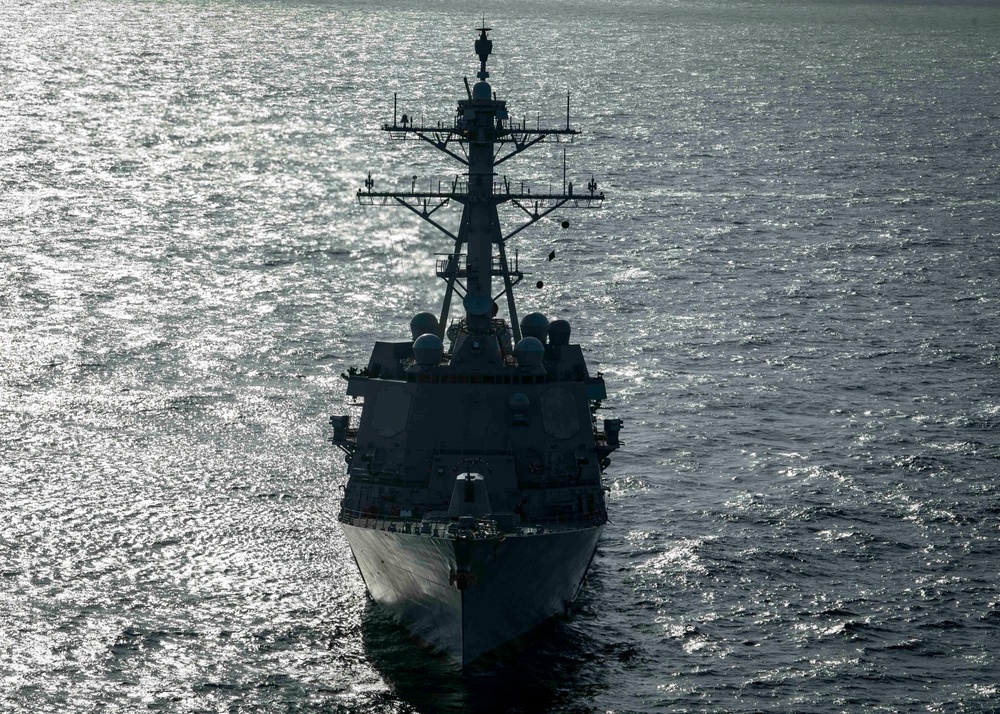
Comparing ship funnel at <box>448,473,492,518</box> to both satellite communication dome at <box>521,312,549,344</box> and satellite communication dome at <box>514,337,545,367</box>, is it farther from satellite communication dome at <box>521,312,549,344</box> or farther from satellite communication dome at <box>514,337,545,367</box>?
satellite communication dome at <box>521,312,549,344</box>

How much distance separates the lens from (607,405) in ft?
243

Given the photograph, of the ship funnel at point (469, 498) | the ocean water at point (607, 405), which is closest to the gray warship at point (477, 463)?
the ship funnel at point (469, 498)

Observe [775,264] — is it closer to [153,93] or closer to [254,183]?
[254,183]

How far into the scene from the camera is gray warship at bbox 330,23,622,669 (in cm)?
4962

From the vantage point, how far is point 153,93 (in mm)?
171500

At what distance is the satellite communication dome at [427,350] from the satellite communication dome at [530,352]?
306cm

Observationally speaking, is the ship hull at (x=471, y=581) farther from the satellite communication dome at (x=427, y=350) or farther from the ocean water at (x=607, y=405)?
the satellite communication dome at (x=427, y=350)

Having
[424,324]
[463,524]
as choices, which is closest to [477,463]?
[463,524]

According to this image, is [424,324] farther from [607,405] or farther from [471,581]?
[607,405]

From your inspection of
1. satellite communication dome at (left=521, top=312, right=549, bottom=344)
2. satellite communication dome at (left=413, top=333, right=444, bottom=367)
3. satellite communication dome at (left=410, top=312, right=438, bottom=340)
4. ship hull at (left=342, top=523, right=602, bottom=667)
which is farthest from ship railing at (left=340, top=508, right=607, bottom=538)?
satellite communication dome at (left=521, top=312, right=549, bottom=344)

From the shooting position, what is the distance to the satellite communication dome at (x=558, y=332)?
198ft

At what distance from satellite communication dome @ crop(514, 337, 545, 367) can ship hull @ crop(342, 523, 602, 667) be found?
729 centimetres

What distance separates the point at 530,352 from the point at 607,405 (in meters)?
18.1

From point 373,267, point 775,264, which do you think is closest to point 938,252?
point 775,264
